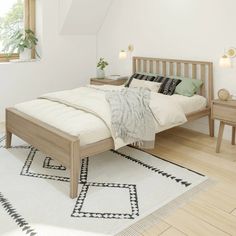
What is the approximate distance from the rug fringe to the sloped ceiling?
3.41 metres

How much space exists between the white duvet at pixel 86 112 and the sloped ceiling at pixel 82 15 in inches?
65.1

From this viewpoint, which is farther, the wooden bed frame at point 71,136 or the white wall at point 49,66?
the white wall at point 49,66

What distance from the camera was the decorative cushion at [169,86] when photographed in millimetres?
3951

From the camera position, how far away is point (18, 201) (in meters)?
2.40

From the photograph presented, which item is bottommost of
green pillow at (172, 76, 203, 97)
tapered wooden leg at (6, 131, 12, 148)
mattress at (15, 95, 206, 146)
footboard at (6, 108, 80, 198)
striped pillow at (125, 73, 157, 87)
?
tapered wooden leg at (6, 131, 12, 148)

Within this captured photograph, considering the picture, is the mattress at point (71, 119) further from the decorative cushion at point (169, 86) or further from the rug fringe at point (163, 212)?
the rug fringe at point (163, 212)

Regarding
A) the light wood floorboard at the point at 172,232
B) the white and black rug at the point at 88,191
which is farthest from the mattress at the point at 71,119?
the light wood floorboard at the point at 172,232

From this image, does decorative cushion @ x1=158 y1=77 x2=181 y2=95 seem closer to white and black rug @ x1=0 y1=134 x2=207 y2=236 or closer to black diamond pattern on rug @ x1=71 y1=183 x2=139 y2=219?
white and black rug @ x1=0 y1=134 x2=207 y2=236

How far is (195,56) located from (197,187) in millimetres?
2024

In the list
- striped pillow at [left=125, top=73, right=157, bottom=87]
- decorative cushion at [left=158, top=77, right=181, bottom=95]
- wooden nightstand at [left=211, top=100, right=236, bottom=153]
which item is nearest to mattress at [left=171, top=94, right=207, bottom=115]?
decorative cushion at [left=158, top=77, right=181, bottom=95]

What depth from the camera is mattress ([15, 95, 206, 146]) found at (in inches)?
102

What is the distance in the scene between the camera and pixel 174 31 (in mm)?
4242

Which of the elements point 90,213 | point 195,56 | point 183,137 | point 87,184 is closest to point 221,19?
point 195,56

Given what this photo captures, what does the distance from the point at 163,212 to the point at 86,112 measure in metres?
1.22
